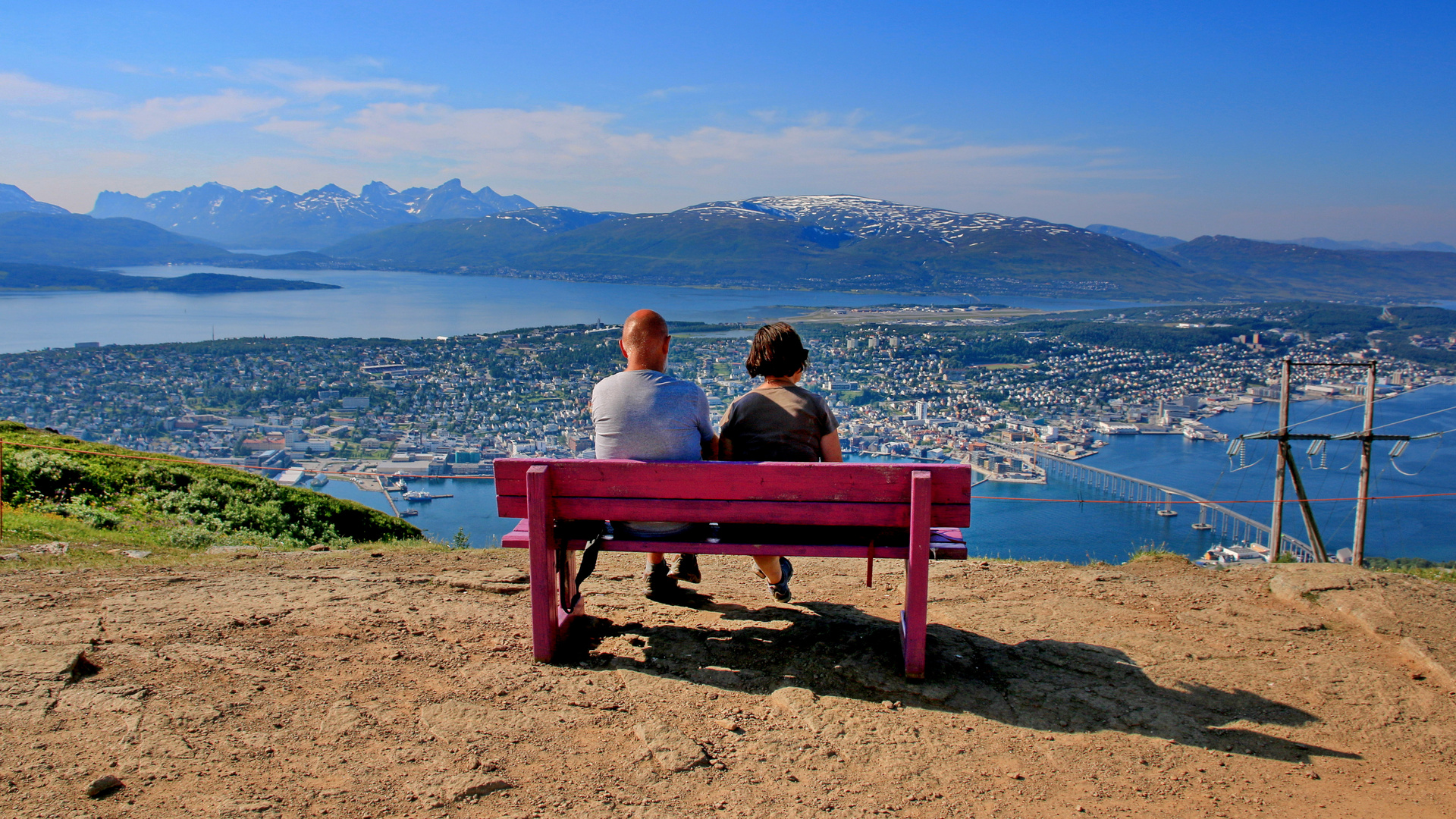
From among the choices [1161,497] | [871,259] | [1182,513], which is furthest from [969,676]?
[871,259]

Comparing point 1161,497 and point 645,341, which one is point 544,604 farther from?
point 1161,497

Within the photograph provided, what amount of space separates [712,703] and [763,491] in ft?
2.97

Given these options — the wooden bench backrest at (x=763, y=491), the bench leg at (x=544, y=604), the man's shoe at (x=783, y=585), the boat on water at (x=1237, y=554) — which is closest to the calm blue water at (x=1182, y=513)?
the boat on water at (x=1237, y=554)

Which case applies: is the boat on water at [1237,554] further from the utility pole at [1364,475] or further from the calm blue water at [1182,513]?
the utility pole at [1364,475]

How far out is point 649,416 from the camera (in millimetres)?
3709

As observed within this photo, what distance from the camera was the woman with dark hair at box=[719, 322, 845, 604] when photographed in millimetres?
3910

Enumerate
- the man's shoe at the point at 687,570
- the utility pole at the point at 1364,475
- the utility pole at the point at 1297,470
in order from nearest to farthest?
the man's shoe at the point at 687,570 → the utility pole at the point at 1364,475 → the utility pole at the point at 1297,470

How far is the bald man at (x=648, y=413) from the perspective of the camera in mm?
3705

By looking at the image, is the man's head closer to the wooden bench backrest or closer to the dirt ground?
the wooden bench backrest

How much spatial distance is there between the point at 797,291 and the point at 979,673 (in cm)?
10962

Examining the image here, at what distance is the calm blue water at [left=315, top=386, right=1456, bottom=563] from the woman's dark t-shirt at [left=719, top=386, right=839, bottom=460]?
403 centimetres

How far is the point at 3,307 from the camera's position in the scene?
74.9 m

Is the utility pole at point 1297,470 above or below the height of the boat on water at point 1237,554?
above

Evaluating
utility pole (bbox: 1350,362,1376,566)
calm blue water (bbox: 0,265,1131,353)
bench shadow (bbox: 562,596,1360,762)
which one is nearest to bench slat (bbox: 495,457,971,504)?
bench shadow (bbox: 562,596,1360,762)
